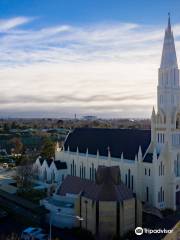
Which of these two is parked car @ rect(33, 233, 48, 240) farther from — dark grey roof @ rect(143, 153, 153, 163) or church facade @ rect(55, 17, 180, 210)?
dark grey roof @ rect(143, 153, 153, 163)

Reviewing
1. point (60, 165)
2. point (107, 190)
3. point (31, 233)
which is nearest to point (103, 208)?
point (107, 190)

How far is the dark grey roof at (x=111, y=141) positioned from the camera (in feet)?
176

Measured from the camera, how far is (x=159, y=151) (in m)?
50.8

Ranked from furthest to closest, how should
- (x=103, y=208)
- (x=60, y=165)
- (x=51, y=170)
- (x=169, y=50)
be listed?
(x=51, y=170) → (x=60, y=165) → (x=169, y=50) → (x=103, y=208)

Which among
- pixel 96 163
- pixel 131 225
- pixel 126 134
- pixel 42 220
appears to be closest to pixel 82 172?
pixel 96 163

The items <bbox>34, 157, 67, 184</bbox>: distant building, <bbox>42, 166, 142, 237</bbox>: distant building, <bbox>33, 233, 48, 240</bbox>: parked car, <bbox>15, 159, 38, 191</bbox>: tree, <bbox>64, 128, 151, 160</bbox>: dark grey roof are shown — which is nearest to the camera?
<bbox>33, 233, 48, 240</bbox>: parked car

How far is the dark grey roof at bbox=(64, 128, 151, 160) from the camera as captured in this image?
5375 centimetres

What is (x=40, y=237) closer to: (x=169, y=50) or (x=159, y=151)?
(x=159, y=151)

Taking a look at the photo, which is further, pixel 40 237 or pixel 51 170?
pixel 51 170

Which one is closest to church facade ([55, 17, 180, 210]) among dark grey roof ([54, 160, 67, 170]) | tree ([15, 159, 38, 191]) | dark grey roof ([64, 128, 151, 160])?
dark grey roof ([64, 128, 151, 160])

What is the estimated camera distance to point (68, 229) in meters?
41.8

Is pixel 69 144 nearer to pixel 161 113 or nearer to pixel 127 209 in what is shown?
pixel 161 113

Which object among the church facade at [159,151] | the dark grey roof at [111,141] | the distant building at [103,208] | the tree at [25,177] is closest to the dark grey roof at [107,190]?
the distant building at [103,208]

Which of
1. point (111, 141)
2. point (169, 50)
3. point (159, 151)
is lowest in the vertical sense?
point (159, 151)
